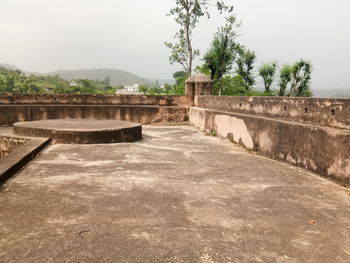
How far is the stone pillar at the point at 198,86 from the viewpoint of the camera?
10.2m

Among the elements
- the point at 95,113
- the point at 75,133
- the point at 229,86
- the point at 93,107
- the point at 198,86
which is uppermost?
the point at 229,86

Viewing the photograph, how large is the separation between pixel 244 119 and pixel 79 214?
412cm

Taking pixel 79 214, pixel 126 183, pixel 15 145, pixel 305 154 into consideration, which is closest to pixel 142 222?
pixel 79 214

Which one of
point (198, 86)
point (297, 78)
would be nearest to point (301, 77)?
point (297, 78)

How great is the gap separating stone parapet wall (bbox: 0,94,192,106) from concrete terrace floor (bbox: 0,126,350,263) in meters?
5.56

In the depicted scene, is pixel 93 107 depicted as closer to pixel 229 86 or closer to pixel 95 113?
pixel 95 113

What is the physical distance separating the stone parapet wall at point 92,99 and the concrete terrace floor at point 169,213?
5.56 meters

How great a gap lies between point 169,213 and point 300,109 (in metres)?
3.01

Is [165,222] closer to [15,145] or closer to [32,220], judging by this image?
[32,220]

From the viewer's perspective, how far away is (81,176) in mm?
3402

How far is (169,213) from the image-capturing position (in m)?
2.44

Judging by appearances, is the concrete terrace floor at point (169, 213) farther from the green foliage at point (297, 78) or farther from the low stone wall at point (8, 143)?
the green foliage at point (297, 78)

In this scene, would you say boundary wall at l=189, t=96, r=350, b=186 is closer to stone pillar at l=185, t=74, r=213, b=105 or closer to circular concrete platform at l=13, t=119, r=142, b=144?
circular concrete platform at l=13, t=119, r=142, b=144

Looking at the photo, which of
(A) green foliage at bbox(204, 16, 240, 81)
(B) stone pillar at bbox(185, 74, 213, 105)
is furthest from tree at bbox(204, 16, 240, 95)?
(B) stone pillar at bbox(185, 74, 213, 105)
